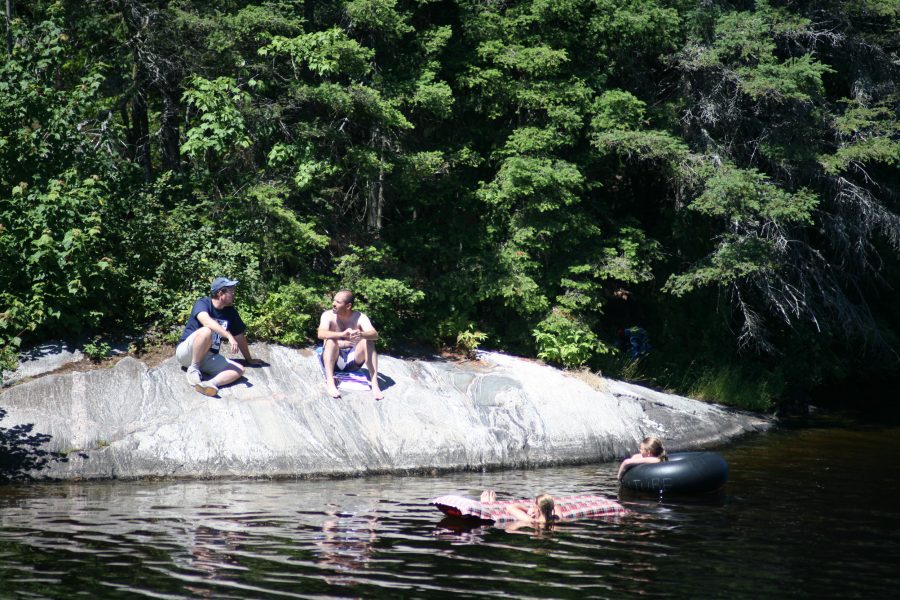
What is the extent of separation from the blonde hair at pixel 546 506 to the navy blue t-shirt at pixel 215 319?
5291mm

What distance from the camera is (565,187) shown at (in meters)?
16.9

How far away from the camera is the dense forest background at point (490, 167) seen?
570 inches

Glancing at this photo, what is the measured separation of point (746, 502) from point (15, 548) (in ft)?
25.4

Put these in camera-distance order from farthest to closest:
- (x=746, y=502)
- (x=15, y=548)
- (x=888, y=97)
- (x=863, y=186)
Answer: (x=863, y=186) → (x=888, y=97) → (x=746, y=502) → (x=15, y=548)

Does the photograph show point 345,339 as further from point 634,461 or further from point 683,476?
point 683,476

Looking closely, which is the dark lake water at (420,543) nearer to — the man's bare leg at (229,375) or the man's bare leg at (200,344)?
the man's bare leg at (229,375)

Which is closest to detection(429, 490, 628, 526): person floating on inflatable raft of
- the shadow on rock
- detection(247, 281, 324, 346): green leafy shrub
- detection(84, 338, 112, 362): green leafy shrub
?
the shadow on rock

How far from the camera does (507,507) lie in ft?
32.6

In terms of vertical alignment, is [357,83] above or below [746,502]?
above

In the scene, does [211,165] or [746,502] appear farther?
[211,165]

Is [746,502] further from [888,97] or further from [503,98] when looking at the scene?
[888,97]

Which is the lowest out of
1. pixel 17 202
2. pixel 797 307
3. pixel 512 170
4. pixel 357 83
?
pixel 797 307

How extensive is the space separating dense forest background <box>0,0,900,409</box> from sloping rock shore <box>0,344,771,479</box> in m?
1.15

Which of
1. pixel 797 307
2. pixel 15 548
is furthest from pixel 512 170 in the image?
pixel 15 548
